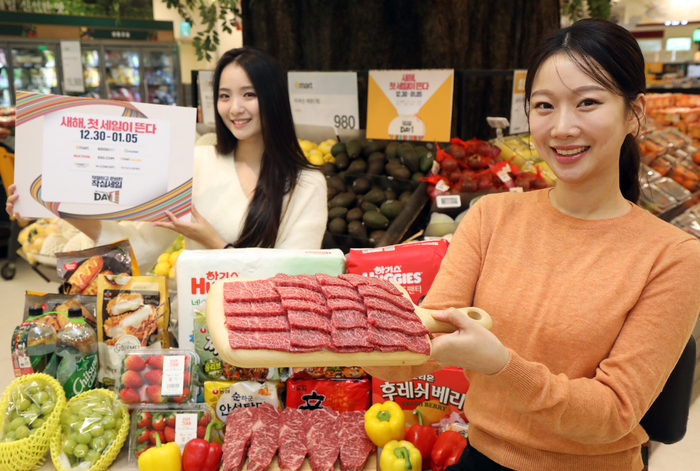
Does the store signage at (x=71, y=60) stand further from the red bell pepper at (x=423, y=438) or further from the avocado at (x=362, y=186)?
the red bell pepper at (x=423, y=438)

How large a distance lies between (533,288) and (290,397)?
1008 millimetres

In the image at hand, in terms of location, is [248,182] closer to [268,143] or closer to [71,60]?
[268,143]

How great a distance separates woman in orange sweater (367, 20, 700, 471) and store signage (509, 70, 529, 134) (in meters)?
2.45

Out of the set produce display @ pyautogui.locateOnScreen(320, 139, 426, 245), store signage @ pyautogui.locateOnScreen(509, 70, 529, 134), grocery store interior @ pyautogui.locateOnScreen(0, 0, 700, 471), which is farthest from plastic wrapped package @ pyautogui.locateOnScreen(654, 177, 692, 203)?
produce display @ pyautogui.locateOnScreen(320, 139, 426, 245)

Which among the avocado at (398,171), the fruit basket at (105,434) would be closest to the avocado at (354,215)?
the avocado at (398,171)

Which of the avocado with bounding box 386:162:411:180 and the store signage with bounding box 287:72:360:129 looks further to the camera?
the store signage with bounding box 287:72:360:129

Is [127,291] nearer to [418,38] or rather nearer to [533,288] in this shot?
[533,288]

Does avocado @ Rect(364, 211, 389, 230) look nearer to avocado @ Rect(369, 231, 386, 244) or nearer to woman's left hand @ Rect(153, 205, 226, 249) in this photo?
avocado @ Rect(369, 231, 386, 244)

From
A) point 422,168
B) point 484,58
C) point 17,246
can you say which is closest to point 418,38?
point 484,58

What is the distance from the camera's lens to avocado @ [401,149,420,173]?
11.4ft

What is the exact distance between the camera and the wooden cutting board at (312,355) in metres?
1.10

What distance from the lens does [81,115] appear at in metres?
1.96

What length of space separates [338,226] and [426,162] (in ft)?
2.35

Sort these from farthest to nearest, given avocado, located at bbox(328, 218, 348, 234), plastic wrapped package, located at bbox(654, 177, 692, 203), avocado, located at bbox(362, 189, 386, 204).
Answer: plastic wrapped package, located at bbox(654, 177, 692, 203)
avocado, located at bbox(362, 189, 386, 204)
avocado, located at bbox(328, 218, 348, 234)
